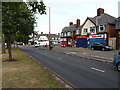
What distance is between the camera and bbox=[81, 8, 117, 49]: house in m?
36.8

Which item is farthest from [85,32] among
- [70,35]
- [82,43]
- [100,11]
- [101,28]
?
[70,35]

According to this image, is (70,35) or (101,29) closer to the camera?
(101,29)

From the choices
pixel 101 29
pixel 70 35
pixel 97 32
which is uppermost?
pixel 101 29

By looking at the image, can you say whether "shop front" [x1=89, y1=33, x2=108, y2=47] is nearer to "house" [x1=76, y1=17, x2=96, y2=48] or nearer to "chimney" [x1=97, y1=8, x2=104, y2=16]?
"house" [x1=76, y1=17, x2=96, y2=48]

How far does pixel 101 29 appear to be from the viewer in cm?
3875

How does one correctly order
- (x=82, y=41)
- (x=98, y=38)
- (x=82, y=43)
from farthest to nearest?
(x=82, y=41) < (x=82, y=43) < (x=98, y=38)

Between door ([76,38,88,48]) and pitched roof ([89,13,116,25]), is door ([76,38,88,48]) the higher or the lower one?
the lower one

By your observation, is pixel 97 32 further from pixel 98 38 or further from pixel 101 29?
pixel 98 38

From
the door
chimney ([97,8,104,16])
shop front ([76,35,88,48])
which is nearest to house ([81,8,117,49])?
chimney ([97,8,104,16])

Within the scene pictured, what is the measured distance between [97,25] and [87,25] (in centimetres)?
475

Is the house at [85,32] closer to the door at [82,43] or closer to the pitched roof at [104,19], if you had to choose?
the door at [82,43]

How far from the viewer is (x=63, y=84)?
735 centimetres

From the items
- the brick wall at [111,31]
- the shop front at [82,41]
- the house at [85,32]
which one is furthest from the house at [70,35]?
the brick wall at [111,31]

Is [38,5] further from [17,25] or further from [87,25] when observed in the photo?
[87,25]
